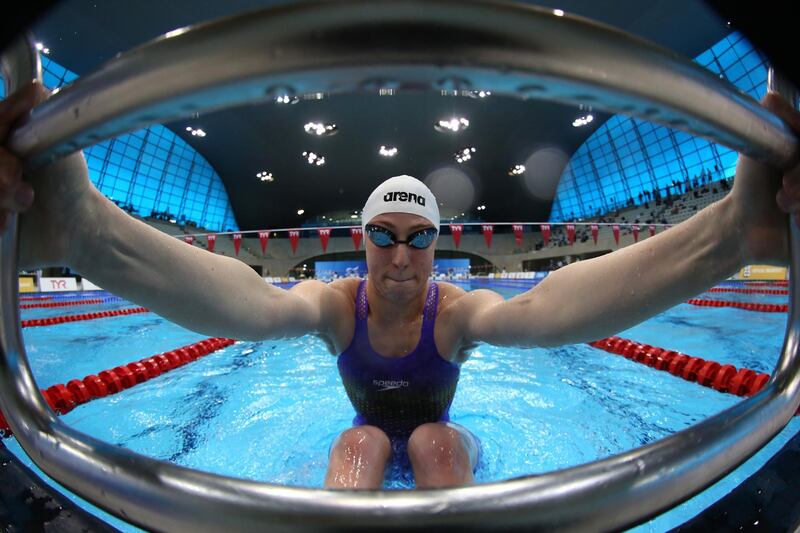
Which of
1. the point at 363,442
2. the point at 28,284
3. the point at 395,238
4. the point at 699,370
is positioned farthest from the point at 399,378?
the point at 28,284

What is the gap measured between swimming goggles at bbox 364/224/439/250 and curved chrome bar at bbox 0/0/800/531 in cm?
133

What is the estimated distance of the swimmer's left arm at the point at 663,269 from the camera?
33.2 inches

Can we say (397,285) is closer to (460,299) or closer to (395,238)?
(395,238)

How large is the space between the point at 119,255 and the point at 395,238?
3.62ft

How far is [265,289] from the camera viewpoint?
127cm

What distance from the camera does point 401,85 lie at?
0.36 metres

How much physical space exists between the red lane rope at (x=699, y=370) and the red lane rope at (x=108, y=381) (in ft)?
15.2

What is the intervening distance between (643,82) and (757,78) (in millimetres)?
25686

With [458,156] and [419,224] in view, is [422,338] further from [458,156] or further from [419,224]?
[458,156]

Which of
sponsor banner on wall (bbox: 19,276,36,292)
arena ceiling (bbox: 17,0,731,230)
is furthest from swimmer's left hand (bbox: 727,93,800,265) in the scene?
sponsor banner on wall (bbox: 19,276,36,292)

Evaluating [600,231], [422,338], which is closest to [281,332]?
[422,338]

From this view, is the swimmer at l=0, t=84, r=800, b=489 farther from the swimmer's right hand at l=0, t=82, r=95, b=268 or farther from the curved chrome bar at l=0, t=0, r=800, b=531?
the curved chrome bar at l=0, t=0, r=800, b=531

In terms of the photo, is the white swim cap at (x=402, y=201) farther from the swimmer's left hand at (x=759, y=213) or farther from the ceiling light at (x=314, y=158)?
the ceiling light at (x=314, y=158)

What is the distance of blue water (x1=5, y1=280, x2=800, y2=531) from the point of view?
2.79 meters
